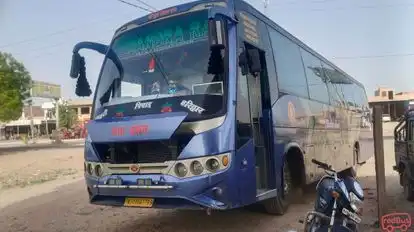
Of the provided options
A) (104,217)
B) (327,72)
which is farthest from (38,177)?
(327,72)

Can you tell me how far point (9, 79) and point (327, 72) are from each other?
25.8 meters

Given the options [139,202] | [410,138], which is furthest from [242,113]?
[410,138]

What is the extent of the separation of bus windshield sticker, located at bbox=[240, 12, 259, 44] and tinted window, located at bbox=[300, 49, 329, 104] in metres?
2.85

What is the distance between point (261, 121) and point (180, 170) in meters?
1.88

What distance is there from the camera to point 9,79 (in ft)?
103

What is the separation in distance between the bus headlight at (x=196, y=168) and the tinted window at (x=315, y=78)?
15.2 ft

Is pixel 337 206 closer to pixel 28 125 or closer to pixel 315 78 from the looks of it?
pixel 315 78

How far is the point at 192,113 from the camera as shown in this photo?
5684 millimetres

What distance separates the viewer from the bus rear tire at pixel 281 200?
7.33m

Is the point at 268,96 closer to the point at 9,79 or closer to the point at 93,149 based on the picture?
the point at 93,149

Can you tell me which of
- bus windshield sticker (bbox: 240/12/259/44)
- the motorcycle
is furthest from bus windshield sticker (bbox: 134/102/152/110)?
the motorcycle

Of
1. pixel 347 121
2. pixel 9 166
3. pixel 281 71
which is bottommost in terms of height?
pixel 9 166

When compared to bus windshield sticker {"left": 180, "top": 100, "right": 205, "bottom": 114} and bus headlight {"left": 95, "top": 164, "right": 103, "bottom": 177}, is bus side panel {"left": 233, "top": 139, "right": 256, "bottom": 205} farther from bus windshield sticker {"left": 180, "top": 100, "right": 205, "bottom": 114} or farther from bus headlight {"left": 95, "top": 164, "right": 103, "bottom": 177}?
bus headlight {"left": 95, "top": 164, "right": 103, "bottom": 177}

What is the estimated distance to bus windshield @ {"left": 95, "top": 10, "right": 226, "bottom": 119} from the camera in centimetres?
595
